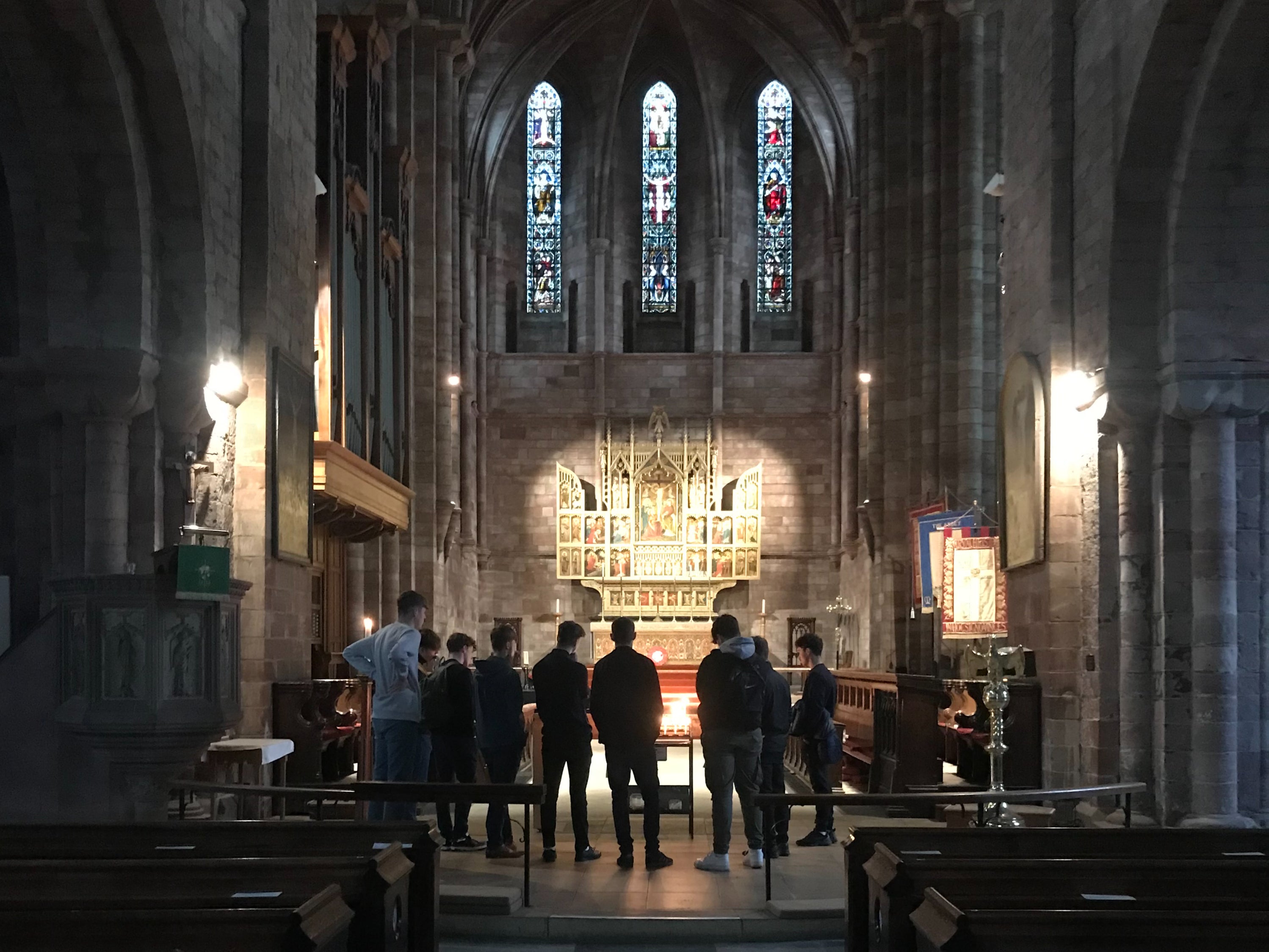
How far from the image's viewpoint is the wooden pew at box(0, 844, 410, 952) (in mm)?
4570

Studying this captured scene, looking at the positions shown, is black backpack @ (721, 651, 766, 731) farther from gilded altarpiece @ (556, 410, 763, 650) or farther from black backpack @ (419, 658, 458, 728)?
gilded altarpiece @ (556, 410, 763, 650)

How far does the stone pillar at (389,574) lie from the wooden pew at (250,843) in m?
13.1

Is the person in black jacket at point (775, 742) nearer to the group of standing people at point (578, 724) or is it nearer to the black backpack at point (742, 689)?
the group of standing people at point (578, 724)

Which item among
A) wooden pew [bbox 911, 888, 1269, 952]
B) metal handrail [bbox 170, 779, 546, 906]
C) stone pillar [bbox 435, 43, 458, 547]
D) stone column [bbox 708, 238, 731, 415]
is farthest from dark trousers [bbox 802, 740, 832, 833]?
stone column [bbox 708, 238, 731, 415]

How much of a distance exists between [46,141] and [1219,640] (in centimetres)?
815

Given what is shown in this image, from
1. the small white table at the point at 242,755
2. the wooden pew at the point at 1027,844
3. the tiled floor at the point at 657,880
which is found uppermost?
the wooden pew at the point at 1027,844

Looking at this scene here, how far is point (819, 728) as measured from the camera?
391 inches

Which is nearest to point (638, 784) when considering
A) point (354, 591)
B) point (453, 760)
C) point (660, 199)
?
point (453, 760)

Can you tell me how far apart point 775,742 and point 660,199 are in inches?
895

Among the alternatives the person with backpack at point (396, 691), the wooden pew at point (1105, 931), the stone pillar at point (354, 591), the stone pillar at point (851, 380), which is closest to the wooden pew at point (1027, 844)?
the wooden pew at point (1105, 931)

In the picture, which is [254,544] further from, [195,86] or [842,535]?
[842,535]

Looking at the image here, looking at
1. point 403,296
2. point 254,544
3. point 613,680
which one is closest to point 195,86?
point 254,544

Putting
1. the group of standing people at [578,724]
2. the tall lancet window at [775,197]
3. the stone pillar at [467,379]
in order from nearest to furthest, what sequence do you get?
1. the group of standing people at [578,724]
2. the stone pillar at [467,379]
3. the tall lancet window at [775,197]

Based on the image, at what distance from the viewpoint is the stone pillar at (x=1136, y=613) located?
10492mm
